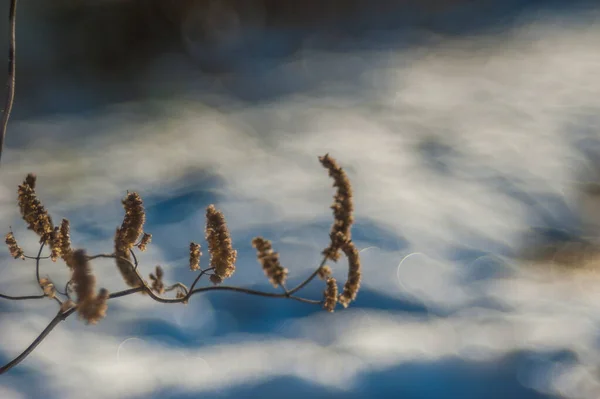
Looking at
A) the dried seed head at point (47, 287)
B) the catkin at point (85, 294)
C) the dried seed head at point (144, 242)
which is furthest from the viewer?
the dried seed head at point (144, 242)

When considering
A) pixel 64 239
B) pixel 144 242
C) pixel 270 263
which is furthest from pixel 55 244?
pixel 270 263

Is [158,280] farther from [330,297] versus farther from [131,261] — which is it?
[330,297]

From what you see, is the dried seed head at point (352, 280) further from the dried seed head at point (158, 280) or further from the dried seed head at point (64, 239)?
the dried seed head at point (64, 239)

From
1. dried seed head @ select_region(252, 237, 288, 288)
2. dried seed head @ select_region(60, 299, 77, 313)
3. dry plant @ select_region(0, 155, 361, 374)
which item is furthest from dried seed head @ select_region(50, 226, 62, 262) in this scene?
dried seed head @ select_region(252, 237, 288, 288)

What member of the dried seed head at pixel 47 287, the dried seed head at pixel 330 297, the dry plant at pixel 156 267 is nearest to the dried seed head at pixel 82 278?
the dry plant at pixel 156 267

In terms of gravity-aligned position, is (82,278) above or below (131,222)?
below

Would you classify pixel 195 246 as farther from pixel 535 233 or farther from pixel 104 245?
pixel 535 233

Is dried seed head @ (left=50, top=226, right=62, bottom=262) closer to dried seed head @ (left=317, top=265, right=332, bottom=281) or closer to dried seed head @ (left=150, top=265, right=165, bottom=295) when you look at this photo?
dried seed head @ (left=150, top=265, right=165, bottom=295)
